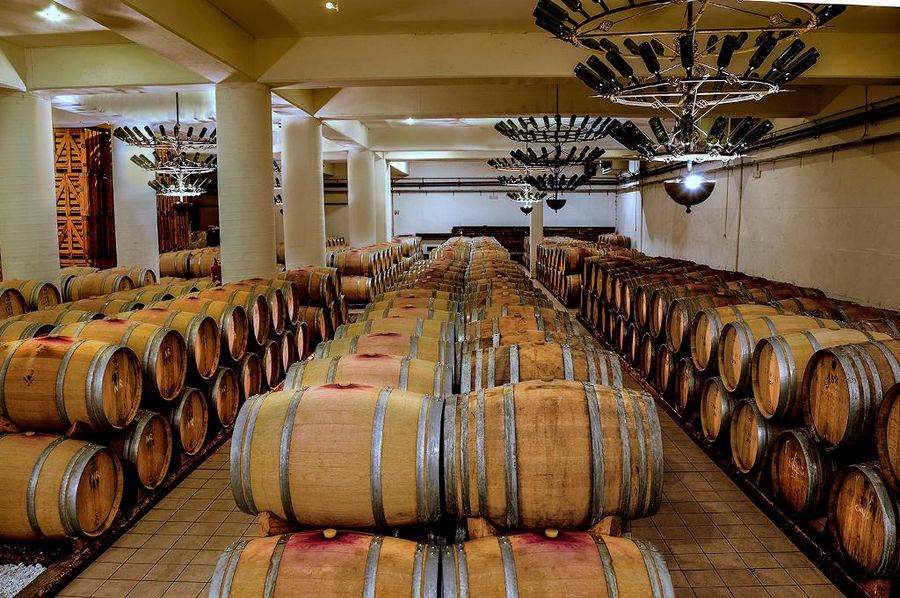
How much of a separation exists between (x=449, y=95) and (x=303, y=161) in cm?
306

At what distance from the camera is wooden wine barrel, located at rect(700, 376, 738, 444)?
17.6 ft

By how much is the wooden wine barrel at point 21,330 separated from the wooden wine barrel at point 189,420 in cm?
130

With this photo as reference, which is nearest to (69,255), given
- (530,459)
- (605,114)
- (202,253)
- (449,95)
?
(202,253)

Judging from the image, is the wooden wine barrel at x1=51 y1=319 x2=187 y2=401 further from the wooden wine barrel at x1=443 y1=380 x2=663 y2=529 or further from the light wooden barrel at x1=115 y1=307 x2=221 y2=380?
the wooden wine barrel at x1=443 y1=380 x2=663 y2=529

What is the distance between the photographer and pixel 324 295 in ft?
30.9

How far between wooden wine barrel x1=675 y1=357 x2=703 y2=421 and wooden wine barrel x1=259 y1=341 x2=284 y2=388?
4.28m

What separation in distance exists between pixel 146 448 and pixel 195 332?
1.11m

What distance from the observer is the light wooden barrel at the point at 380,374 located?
12.2 ft

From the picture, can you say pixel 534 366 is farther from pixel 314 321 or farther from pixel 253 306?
pixel 314 321

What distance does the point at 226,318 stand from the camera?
19.9 feet

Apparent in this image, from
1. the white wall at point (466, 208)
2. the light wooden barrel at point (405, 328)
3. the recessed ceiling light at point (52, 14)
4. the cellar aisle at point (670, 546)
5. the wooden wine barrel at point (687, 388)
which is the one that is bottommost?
the cellar aisle at point (670, 546)

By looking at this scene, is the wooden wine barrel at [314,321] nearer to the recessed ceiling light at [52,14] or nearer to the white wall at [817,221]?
the recessed ceiling light at [52,14]

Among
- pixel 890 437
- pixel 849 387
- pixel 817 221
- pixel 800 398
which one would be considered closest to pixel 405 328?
pixel 800 398

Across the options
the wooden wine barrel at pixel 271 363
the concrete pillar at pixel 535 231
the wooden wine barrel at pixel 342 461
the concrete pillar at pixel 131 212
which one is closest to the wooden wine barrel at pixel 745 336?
the wooden wine barrel at pixel 342 461
